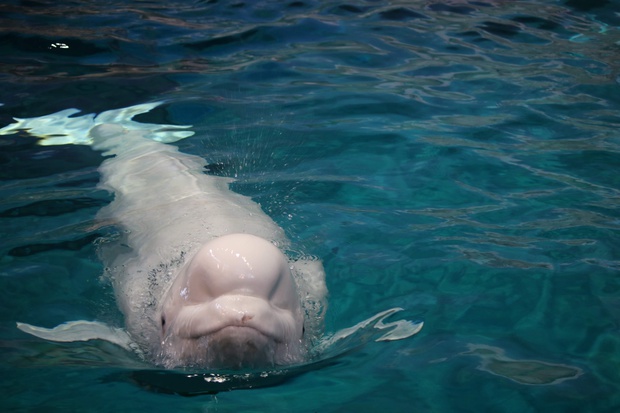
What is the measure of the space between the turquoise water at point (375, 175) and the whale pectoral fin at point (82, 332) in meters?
0.06

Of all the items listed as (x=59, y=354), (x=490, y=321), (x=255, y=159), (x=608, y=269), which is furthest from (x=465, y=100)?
(x=59, y=354)

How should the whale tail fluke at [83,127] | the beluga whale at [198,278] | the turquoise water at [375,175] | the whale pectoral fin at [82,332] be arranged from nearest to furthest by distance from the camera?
the beluga whale at [198,278] → the turquoise water at [375,175] → the whale pectoral fin at [82,332] → the whale tail fluke at [83,127]

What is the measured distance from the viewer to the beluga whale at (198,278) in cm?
332

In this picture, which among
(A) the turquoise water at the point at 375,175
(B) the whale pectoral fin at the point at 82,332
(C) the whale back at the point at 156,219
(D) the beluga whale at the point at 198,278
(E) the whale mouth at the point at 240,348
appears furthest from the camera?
(C) the whale back at the point at 156,219

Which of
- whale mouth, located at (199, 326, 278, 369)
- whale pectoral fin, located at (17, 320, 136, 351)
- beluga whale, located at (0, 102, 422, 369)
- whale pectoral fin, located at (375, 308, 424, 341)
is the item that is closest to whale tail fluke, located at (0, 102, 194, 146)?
beluga whale, located at (0, 102, 422, 369)

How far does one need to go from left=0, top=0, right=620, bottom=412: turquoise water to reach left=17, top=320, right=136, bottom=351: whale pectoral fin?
0.19 ft

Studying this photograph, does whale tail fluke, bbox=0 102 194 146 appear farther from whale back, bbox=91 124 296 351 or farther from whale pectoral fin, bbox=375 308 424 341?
whale pectoral fin, bbox=375 308 424 341

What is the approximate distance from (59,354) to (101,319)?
50 centimetres

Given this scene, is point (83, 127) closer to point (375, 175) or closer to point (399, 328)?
point (375, 175)

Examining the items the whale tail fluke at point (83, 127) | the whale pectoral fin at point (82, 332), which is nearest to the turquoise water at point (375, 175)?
the whale pectoral fin at point (82, 332)

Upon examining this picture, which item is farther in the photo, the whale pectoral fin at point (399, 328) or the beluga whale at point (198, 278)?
the whale pectoral fin at point (399, 328)

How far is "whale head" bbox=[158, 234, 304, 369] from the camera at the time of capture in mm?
3223

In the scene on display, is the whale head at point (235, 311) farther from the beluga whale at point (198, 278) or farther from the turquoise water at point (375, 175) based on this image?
the turquoise water at point (375, 175)

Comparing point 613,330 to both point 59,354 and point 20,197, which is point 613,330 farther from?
point 20,197
